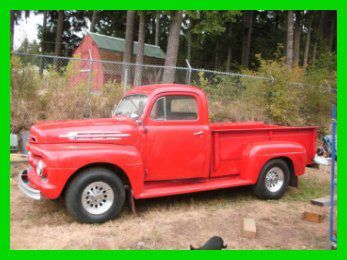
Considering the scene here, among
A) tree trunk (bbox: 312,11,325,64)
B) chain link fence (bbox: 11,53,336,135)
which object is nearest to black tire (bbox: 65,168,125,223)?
chain link fence (bbox: 11,53,336,135)

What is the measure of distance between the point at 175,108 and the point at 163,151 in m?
0.79

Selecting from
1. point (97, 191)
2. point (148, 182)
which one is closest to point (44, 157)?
point (97, 191)

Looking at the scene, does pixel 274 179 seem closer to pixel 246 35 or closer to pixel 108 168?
pixel 108 168

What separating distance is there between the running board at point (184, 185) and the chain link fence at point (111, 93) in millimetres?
4370

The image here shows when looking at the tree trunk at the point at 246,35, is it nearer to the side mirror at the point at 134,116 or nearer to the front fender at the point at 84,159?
the side mirror at the point at 134,116

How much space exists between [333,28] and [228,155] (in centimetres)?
3192

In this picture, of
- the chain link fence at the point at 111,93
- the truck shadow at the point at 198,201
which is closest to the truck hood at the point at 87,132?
the truck shadow at the point at 198,201

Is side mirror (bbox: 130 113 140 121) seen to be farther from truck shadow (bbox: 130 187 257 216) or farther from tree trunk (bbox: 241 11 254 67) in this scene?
tree trunk (bbox: 241 11 254 67)

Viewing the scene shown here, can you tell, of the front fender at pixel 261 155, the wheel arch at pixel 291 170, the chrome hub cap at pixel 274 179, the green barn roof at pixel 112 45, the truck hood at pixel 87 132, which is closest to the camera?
the truck hood at pixel 87 132

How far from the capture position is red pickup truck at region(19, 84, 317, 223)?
479 cm

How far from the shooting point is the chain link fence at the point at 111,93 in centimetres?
865

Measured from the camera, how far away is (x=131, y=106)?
19.7ft

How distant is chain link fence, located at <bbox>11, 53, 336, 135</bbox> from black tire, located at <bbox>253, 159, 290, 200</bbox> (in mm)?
4794

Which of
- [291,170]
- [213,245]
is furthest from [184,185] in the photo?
[291,170]
